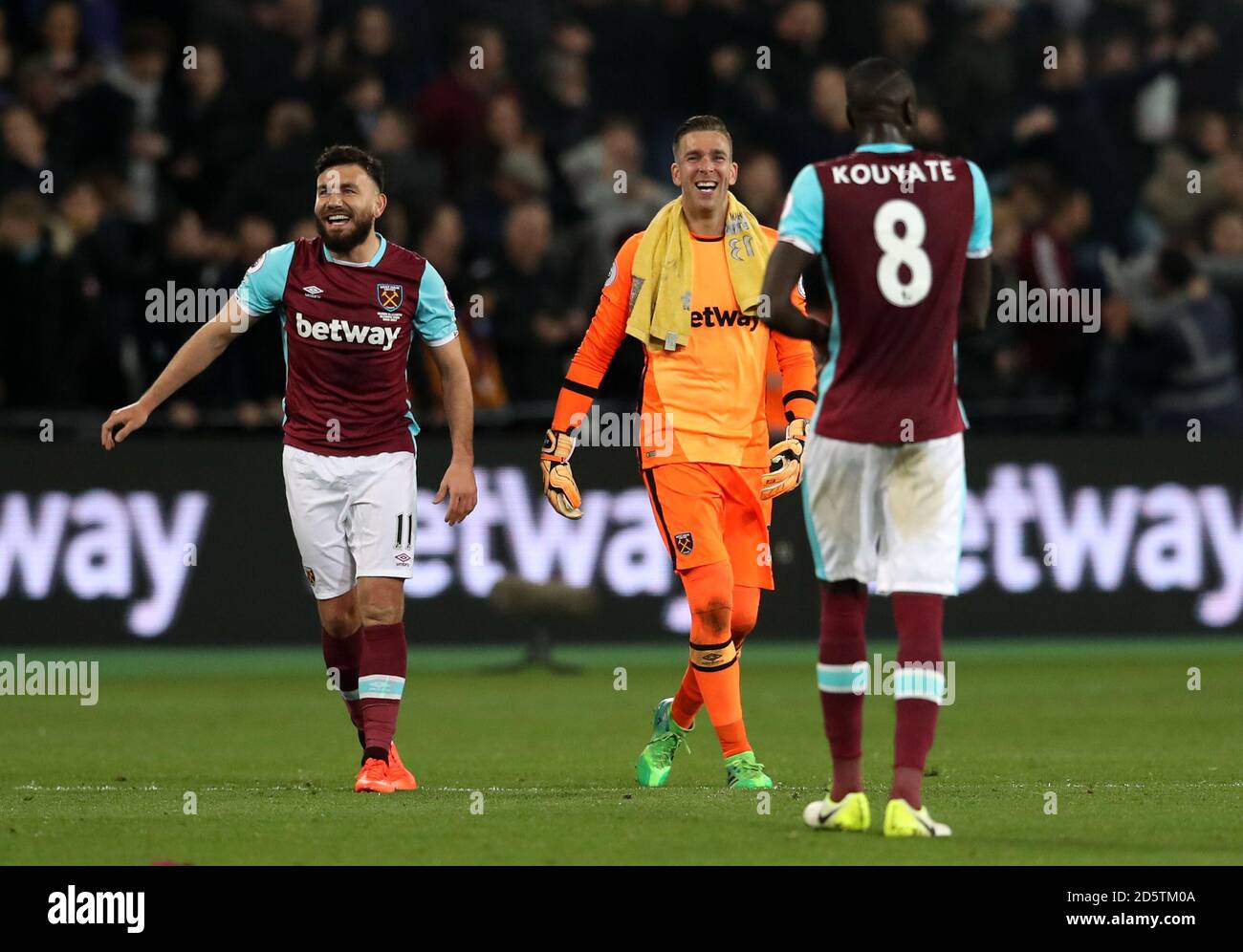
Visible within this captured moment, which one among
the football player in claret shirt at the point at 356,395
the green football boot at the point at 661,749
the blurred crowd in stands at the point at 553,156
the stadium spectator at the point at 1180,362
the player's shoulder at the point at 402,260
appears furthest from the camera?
the stadium spectator at the point at 1180,362

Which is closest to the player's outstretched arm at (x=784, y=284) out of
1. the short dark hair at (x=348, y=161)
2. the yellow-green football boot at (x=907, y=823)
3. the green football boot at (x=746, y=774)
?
the yellow-green football boot at (x=907, y=823)

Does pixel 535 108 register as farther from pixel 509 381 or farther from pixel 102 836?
pixel 102 836

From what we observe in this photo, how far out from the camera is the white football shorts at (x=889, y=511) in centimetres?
687

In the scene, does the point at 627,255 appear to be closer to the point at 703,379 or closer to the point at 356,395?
the point at 703,379

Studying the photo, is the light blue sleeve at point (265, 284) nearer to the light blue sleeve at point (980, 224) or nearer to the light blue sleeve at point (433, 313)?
the light blue sleeve at point (433, 313)

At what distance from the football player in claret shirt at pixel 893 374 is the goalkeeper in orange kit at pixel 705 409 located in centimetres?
184

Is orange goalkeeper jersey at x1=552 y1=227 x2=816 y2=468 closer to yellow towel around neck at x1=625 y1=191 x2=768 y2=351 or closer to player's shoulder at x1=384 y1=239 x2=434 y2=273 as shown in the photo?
yellow towel around neck at x1=625 y1=191 x2=768 y2=351

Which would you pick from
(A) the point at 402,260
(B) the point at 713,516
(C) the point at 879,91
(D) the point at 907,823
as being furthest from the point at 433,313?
(D) the point at 907,823

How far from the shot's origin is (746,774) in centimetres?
876

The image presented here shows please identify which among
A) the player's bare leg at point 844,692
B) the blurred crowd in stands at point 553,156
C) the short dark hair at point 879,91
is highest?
the blurred crowd in stands at point 553,156

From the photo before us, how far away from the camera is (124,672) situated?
14.7m

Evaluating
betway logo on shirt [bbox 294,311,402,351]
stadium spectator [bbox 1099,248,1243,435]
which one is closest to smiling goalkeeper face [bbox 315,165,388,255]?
betway logo on shirt [bbox 294,311,402,351]

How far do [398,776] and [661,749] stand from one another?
1.09m
